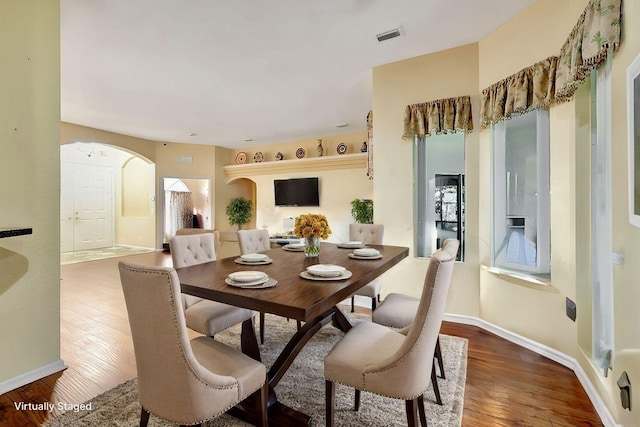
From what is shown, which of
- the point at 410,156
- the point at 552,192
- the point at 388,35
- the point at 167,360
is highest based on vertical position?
the point at 388,35

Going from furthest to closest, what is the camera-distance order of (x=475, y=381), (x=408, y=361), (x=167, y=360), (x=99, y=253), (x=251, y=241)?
(x=99, y=253), (x=251, y=241), (x=475, y=381), (x=408, y=361), (x=167, y=360)

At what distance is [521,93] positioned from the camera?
94.3 inches

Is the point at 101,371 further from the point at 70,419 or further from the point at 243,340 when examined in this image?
the point at 243,340

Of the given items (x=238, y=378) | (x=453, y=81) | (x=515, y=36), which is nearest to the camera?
(x=238, y=378)

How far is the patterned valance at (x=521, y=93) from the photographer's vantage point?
88.8 inches

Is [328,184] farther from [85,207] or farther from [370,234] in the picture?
[85,207]

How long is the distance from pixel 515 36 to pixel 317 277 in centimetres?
269

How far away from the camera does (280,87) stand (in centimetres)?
409

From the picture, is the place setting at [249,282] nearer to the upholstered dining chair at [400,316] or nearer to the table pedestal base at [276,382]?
the table pedestal base at [276,382]

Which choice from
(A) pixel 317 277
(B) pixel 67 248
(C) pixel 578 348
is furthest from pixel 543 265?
(B) pixel 67 248

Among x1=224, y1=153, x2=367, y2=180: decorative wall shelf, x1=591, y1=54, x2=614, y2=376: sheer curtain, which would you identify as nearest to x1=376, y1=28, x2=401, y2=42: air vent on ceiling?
→ x1=591, y1=54, x2=614, y2=376: sheer curtain


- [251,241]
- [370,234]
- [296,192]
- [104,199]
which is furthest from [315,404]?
[104,199]

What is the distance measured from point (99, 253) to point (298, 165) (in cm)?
542

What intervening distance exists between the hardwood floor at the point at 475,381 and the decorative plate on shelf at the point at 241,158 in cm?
569
